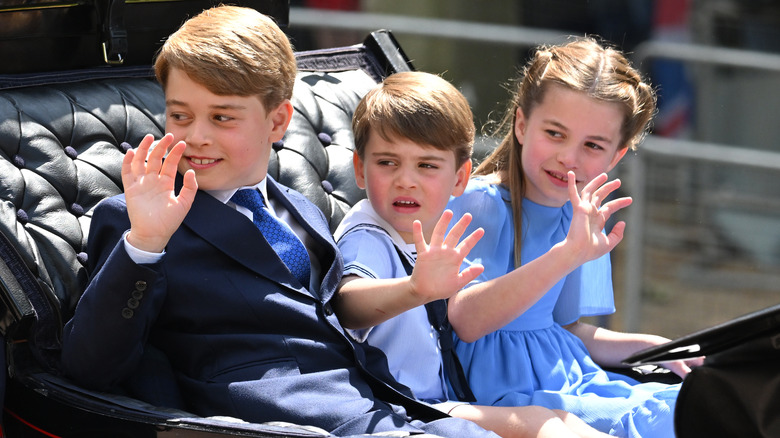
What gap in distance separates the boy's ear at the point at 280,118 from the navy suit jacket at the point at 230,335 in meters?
0.25

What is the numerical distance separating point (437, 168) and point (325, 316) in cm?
43

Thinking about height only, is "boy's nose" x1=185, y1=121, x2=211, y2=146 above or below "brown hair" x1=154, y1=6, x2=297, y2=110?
→ below

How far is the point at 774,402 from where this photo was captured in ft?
5.87

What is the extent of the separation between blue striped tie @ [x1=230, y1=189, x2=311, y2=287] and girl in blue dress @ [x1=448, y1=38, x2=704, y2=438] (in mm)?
377

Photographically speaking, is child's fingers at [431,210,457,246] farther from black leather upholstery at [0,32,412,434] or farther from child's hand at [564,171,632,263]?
Result: black leather upholstery at [0,32,412,434]

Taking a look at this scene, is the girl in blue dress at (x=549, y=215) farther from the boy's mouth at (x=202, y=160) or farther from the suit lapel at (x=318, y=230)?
the boy's mouth at (x=202, y=160)

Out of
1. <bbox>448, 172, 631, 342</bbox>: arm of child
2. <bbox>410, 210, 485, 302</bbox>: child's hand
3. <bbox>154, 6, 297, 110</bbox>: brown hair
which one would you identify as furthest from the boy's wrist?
<bbox>448, 172, 631, 342</bbox>: arm of child

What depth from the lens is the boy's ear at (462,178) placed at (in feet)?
8.29

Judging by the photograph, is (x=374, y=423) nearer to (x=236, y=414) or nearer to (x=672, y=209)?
(x=236, y=414)

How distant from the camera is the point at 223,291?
2.19 meters

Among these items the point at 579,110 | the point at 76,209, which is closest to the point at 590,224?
the point at 579,110

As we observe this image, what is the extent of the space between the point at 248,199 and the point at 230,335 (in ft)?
1.07

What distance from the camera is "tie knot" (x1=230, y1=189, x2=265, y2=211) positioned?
2.34 metres

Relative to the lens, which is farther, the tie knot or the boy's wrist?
the tie knot
